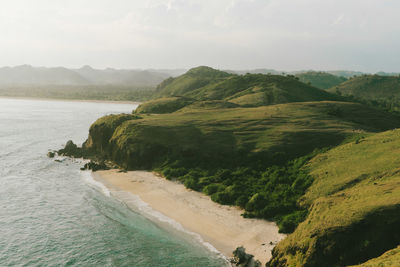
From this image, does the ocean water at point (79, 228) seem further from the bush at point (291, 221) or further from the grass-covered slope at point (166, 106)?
the grass-covered slope at point (166, 106)

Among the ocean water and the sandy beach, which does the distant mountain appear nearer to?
Result: the sandy beach

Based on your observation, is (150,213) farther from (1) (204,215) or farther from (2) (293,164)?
(2) (293,164)

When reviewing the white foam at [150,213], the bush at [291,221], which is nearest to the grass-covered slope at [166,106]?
the white foam at [150,213]

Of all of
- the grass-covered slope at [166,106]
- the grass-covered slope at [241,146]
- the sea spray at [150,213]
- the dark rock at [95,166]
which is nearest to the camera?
the sea spray at [150,213]

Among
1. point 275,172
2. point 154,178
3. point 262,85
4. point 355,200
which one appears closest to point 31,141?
point 154,178

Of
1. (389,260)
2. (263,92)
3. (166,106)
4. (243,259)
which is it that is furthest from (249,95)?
(389,260)

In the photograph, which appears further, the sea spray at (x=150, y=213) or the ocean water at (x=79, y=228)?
the sea spray at (x=150, y=213)

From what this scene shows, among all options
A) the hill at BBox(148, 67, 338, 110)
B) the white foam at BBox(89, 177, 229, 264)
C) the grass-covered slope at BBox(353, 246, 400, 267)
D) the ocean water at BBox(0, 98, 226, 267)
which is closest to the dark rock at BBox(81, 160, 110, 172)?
the ocean water at BBox(0, 98, 226, 267)
